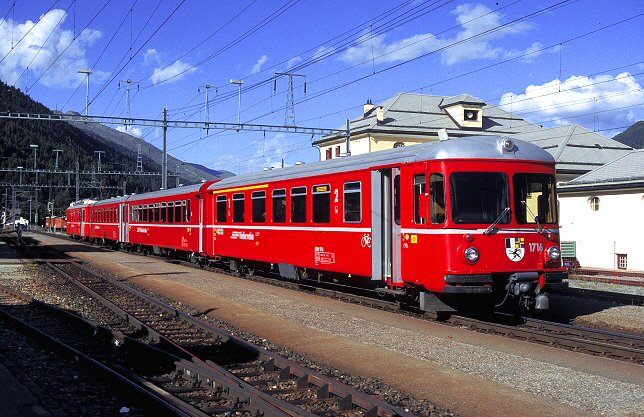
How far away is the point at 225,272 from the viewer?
22594mm

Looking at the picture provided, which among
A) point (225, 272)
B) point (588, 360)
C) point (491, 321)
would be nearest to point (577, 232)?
point (225, 272)

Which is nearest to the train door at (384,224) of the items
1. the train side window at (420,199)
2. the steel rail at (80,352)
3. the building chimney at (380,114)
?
the train side window at (420,199)

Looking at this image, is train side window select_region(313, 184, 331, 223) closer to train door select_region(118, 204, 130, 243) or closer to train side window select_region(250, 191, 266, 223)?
train side window select_region(250, 191, 266, 223)

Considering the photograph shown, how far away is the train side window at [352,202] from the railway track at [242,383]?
4.21 m

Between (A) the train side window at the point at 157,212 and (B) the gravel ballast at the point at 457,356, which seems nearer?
(B) the gravel ballast at the point at 457,356

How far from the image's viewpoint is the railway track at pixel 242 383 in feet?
20.6

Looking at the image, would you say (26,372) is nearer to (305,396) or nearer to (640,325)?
(305,396)

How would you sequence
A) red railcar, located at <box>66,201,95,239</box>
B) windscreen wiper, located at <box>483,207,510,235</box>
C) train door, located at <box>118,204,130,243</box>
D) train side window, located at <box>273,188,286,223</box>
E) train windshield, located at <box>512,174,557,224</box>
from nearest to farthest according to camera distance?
windscreen wiper, located at <box>483,207,510,235</box>
train windshield, located at <box>512,174,557,224</box>
train side window, located at <box>273,188,286,223</box>
train door, located at <box>118,204,130,243</box>
red railcar, located at <box>66,201,95,239</box>

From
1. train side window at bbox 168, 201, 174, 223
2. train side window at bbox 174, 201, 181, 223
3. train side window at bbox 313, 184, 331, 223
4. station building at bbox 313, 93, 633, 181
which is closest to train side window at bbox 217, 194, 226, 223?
train side window at bbox 174, 201, 181, 223

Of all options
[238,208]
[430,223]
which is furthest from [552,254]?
[238,208]

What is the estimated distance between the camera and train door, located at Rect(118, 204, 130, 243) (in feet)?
116

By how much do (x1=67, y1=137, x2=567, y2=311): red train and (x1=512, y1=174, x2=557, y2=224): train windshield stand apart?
0.02 meters

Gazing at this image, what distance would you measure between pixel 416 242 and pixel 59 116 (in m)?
25.4

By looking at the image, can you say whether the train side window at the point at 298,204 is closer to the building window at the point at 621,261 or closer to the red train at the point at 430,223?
the red train at the point at 430,223
